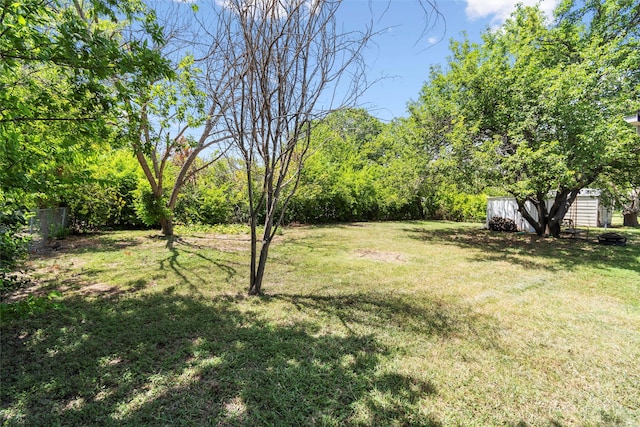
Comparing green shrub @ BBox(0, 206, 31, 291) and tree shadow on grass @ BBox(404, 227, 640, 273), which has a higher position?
green shrub @ BBox(0, 206, 31, 291)

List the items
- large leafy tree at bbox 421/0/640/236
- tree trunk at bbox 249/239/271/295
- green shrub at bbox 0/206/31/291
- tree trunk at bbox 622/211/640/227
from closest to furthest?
green shrub at bbox 0/206/31/291 < tree trunk at bbox 249/239/271/295 < large leafy tree at bbox 421/0/640/236 < tree trunk at bbox 622/211/640/227

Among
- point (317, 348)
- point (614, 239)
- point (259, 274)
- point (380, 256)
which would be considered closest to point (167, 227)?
point (259, 274)

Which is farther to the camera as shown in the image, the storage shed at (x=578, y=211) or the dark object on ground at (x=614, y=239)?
the storage shed at (x=578, y=211)

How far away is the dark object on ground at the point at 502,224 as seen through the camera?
14.0 meters

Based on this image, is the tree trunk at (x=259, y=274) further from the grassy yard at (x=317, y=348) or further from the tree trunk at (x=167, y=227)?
the tree trunk at (x=167, y=227)

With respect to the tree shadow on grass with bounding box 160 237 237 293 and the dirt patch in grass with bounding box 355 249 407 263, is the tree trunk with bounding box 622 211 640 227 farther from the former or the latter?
the tree shadow on grass with bounding box 160 237 237 293

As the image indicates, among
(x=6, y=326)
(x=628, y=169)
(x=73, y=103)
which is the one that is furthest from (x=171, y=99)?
(x=628, y=169)

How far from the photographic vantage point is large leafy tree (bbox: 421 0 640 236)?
6996 millimetres

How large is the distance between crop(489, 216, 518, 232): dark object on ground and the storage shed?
199 millimetres

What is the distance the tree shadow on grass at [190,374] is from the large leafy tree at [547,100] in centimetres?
692

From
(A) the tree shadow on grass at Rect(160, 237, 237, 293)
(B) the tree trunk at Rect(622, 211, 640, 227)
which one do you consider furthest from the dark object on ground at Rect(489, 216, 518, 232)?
(A) the tree shadow on grass at Rect(160, 237, 237, 293)

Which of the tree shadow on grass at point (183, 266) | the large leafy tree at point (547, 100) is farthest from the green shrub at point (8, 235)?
the large leafy tree at point (547, 100)

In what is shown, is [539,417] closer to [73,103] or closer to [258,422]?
[258,422]

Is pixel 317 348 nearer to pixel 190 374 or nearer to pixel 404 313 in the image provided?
pixel 190 374
